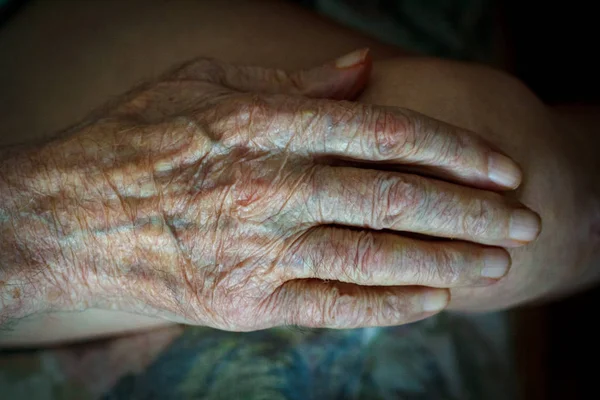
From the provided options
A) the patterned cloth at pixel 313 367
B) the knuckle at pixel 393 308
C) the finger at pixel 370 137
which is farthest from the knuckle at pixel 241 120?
the patterned cloth at pixel 313 367

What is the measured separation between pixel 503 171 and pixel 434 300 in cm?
23

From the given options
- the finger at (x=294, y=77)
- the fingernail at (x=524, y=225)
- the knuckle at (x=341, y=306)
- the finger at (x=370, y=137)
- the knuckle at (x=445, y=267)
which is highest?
the finger at (x=294, y=77)

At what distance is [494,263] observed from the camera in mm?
912

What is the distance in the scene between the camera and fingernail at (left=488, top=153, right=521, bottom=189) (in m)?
0.89

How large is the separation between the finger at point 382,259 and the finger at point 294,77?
248 millimetres

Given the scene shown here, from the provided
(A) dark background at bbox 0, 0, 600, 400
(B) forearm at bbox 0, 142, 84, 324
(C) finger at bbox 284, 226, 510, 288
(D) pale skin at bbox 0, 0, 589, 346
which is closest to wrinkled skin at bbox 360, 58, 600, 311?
(D) pale skin at bbox 0, 0, 589, 346

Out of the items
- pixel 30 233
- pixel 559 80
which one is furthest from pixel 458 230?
pixel 559 80

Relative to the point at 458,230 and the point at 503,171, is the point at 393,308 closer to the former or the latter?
the point at 458,230

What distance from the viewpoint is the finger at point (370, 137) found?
867 mm

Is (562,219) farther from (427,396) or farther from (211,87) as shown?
(211,87)

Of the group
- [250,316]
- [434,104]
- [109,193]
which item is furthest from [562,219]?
[109,193]

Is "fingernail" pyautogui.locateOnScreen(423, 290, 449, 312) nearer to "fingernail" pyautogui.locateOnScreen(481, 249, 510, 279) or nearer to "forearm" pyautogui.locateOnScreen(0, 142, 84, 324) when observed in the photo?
"fingernail" pyautogui.locateOnScreen(481, 249, 510, 279)

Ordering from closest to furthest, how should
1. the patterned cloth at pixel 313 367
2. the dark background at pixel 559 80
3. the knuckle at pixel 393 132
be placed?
the knuckle at pixel 393 132, the patterned cloth at pixel 313 367, the dark background at pixel 559 80

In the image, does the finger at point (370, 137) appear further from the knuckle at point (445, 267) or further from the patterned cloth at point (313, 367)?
the patterned cloth at point (313, 367)
